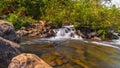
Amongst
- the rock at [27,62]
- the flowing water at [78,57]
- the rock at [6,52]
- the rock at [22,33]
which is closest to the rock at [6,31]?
the flowing water at [78,57]

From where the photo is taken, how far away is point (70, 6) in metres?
26.8

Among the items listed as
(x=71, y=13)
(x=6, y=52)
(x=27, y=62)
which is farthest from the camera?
(x=71, y=13)

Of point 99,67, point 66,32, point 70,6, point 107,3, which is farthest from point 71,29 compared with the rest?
point 99,67

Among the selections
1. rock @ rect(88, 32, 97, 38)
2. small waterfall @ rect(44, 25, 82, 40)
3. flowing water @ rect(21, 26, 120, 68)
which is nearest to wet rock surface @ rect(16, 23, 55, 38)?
small waterfall @ rect(44, 25, 82, 40)

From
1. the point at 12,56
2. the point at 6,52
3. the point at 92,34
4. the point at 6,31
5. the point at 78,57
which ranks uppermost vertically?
the point at 6,31

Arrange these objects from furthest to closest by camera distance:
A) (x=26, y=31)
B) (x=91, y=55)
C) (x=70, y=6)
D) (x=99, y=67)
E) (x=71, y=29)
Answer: (x=70, y=6), (x=71, y=29), (x=26, y=31), (x=91, y=55), (x=99, y=67)

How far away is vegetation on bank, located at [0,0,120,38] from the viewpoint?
81.1 feet

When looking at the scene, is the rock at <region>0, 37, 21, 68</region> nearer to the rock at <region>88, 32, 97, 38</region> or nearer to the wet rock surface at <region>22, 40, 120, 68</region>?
the wet rock surface at <region>22, 40, 120, 68</region>

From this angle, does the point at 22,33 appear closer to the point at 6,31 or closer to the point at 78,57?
the point at 6,31

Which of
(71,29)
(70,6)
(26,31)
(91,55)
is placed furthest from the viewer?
(70,6)

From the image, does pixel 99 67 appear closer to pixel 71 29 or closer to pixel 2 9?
pixel 71 29

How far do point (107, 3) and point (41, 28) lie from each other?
812cm

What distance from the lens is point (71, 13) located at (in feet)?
83.0

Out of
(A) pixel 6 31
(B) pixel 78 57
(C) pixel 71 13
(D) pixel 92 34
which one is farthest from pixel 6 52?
(C) pixel 71 13
